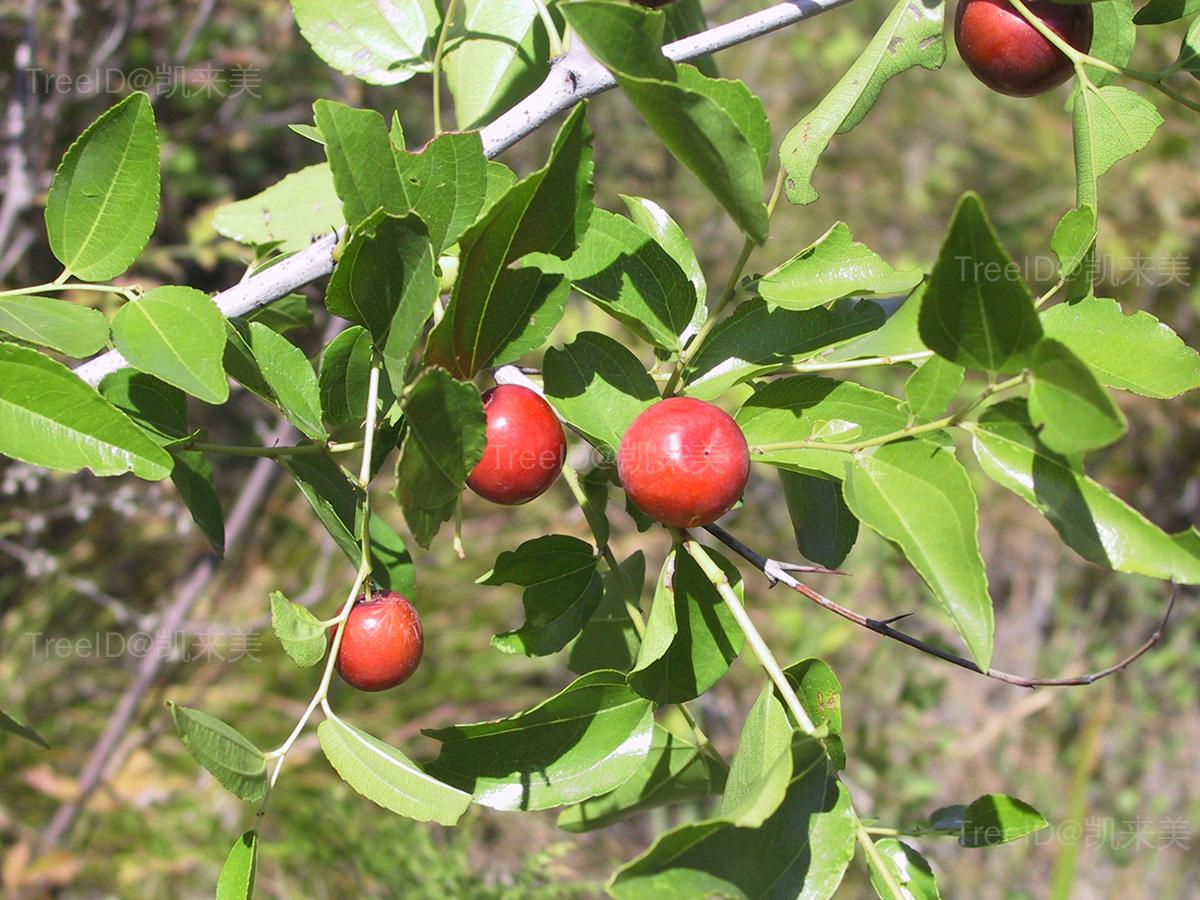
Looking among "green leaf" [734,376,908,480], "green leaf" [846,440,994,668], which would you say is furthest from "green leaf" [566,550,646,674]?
"green leaf" [846,440,994,668]

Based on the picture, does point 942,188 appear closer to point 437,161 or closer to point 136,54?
point 136,54

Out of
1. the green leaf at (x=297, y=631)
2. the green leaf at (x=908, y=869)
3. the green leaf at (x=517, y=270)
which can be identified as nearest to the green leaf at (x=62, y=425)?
the green leaf at (x=297, y=631)

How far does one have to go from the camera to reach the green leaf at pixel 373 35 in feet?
3.94

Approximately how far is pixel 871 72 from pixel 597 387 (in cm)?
45

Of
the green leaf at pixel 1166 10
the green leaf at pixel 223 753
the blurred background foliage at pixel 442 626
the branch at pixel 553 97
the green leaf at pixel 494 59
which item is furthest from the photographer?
the blurred background foliage at pixel 442 626

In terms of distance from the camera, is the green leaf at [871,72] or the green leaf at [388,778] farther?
the green leaf at [871,72]

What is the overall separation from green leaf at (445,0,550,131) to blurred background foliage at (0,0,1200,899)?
60.6 inches

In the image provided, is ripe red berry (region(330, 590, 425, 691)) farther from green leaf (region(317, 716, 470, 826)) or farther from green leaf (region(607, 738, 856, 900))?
green leaf (region(607, 738, 856, 900))

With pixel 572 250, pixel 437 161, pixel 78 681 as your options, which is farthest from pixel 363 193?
pixel 78 681

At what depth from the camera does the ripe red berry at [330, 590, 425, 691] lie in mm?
967

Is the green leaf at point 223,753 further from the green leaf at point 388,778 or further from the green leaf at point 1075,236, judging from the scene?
the green leaf at point 1075,236

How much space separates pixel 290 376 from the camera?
97 centimetres

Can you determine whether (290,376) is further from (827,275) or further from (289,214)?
(827,275)

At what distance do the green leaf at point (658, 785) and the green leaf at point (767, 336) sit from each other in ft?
1.25
